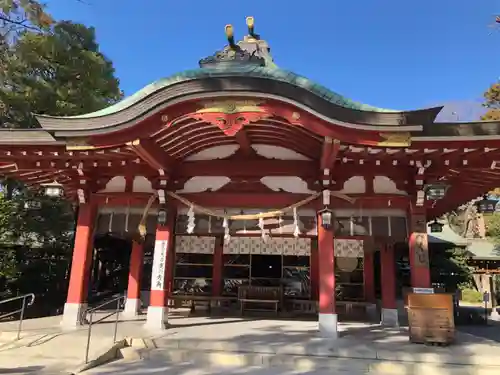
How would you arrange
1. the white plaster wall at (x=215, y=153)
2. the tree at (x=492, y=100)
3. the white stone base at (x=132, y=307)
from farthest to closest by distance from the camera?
the tree at (x=492, y=100) → the white stone base at (x=132, y=307) → the white plaster wall at (x=215, y=153)

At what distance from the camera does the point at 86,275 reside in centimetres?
769

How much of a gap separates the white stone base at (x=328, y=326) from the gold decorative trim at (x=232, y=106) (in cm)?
372

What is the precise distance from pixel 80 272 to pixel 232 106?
452cm

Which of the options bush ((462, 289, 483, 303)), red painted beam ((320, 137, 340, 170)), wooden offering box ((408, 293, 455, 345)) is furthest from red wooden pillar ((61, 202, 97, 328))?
bush ((462, 289, 483, 303))

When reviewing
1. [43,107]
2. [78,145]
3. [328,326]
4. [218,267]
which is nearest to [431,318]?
[328,326]

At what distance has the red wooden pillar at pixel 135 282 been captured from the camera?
31.6ft

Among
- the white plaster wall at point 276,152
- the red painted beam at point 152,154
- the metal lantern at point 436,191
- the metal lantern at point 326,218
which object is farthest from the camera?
the white plaster wall at point 276,152

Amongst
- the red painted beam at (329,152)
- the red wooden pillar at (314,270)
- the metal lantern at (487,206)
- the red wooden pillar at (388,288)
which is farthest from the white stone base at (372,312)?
the red painted beam at (329,152)

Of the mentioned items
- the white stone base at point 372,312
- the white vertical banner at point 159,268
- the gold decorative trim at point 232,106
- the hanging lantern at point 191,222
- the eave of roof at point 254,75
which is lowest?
the white stone base at point 372,312

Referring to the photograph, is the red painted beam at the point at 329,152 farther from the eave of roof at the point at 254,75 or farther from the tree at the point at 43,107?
the tree at the point at 43,107

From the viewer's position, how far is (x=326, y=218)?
23.2 ft

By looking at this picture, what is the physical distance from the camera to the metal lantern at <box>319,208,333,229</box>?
7.06 meters

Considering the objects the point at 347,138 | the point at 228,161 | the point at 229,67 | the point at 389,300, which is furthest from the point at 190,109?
the point at 389,300

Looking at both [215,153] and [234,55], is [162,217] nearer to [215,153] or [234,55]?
[215,153]
